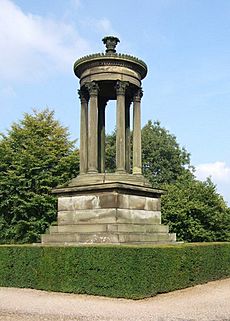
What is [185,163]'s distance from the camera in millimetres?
47062

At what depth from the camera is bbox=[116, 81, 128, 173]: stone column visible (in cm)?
1599

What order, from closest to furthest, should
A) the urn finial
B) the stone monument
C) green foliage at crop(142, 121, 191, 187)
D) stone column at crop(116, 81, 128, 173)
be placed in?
1. the stone monument
2. stone column at crop(116, 81, 128, 173)
3. the urn finial
4. green foliage at crop(142, 121, 191, 187)

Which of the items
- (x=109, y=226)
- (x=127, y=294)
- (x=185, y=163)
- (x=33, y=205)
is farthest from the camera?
(x=185, y=163)

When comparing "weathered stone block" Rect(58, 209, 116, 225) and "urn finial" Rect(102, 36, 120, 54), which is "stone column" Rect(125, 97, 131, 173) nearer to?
"urn finial" Rect(102, 36, 120, 54)

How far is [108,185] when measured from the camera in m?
14.5

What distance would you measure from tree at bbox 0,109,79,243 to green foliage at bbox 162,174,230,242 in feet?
22.9

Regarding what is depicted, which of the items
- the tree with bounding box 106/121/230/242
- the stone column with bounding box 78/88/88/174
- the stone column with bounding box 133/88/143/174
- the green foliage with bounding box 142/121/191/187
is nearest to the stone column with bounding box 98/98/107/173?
the stone column with bounding box 78/88/88/174

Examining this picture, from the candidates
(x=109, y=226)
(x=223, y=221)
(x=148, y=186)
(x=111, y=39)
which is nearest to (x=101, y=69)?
(x=111, y=39)

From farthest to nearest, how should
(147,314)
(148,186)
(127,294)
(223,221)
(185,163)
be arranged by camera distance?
1. (185,163)
2. (223,221)
3. (148,186)
4. (127,294)
5. (147,314)

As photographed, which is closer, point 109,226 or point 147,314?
point 147,314

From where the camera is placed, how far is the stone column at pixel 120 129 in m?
16.0

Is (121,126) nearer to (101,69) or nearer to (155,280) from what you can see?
(101,69)

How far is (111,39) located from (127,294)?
976 cm

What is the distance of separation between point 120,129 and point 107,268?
5689 millimetres
